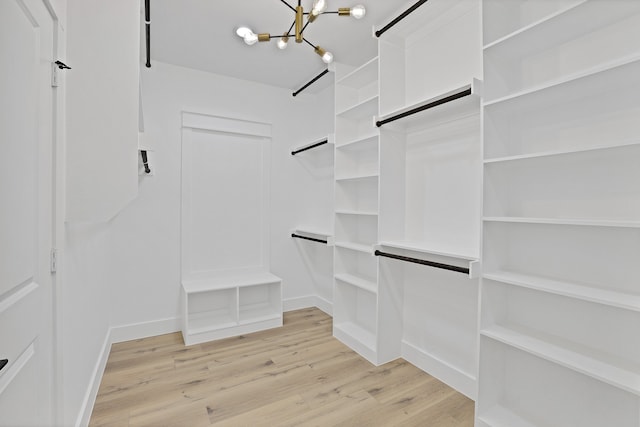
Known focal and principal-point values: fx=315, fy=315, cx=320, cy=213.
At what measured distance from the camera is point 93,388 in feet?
6.67

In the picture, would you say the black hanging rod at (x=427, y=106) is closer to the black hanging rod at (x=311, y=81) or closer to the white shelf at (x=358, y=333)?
the black hanging rod at (x=311, y=81)

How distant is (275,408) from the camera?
1996 mm

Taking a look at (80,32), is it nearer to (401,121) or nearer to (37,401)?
(37,401)

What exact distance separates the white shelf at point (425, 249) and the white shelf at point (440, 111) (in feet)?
2.99

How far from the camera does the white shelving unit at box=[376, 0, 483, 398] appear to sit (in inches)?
82.8

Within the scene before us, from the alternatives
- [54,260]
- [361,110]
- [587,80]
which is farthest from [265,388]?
[587,80]

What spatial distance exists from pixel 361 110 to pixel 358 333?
2.04 metres

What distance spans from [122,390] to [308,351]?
139cm

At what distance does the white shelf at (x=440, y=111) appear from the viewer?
186 centimetres

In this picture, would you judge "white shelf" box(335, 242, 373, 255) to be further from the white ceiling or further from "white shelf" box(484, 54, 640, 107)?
the white ceiling

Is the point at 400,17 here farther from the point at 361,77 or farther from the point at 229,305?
the point at 229,305

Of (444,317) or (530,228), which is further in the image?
(444,317)

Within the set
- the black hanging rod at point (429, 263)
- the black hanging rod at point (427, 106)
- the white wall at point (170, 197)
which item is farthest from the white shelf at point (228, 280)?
the black hanging rod at point (427, 106)

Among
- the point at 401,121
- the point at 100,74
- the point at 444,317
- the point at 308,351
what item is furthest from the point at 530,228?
the point at 100,74
